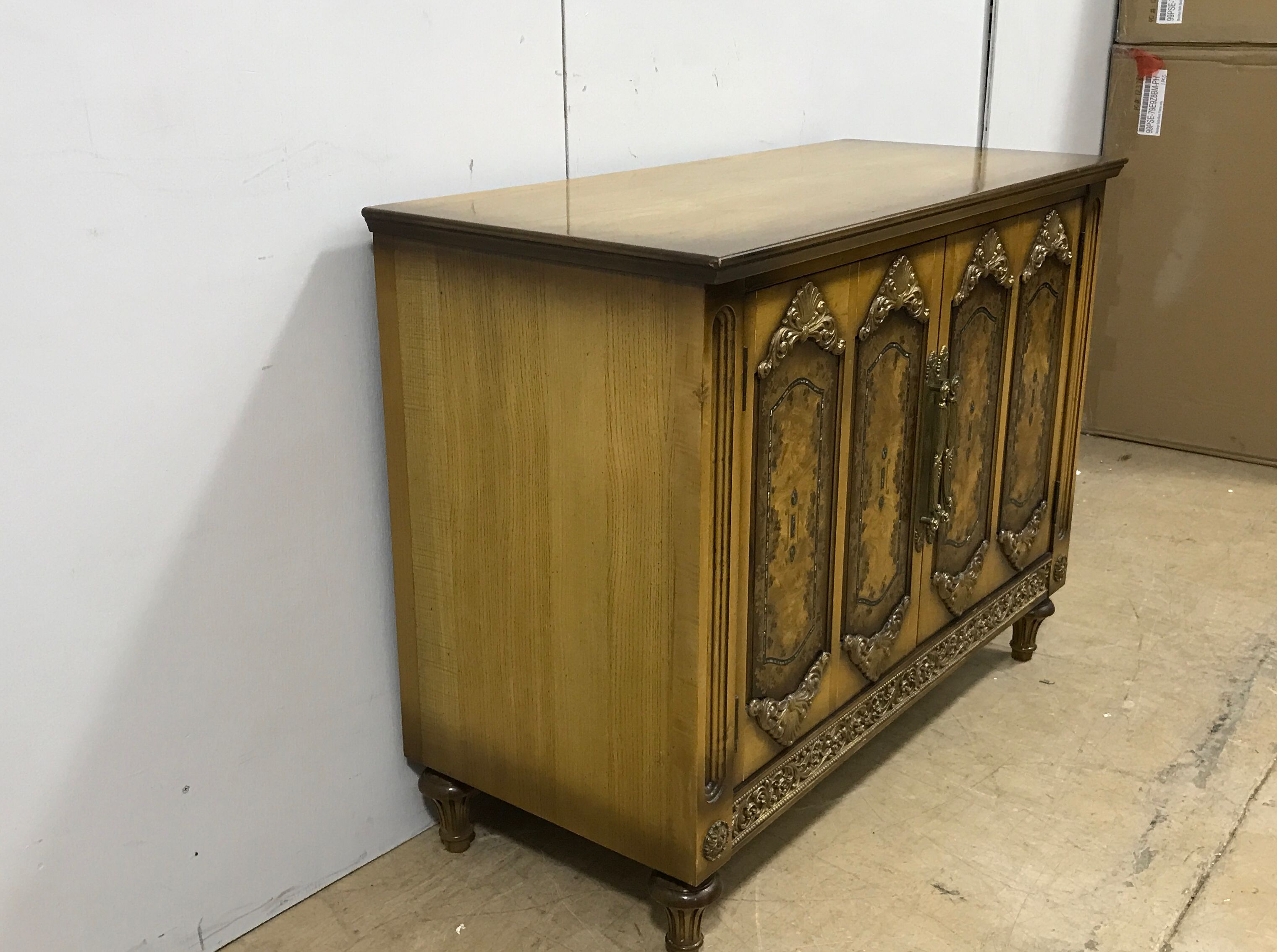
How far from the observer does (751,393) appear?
5.24 feet

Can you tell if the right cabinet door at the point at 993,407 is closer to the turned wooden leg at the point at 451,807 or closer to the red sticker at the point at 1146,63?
the turned wooden leg at the point at 451,807

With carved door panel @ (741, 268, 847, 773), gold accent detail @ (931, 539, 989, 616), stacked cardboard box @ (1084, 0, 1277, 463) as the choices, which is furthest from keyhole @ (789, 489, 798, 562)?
stacked cardboard box @ (1084, 0, 1277, 463)

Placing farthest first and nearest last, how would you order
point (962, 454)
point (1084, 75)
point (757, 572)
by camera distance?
1. point (1084, 75)
2. point (962, 454)
3. point (757, 572)

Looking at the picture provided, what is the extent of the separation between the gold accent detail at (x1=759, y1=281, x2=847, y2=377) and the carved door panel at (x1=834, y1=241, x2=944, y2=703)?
0.25ft

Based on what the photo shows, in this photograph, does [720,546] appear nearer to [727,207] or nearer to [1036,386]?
[727,207]

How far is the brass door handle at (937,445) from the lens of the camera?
201 cm

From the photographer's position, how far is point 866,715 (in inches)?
80.7

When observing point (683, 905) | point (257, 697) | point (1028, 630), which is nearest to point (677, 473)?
point (683, 905)

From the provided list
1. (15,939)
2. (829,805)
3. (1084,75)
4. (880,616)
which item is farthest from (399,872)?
(1084,75)

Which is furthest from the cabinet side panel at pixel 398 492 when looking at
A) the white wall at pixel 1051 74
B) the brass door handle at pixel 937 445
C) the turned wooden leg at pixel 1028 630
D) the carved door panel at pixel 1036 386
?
the white wall at pixel 1051 74

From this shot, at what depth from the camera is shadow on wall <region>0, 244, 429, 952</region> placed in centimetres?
166

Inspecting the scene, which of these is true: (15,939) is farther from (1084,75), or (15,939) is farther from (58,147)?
(1084,75)

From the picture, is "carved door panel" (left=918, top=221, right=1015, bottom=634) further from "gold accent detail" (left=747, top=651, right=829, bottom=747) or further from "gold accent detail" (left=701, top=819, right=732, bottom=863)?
"gold accent detail" (left=701, top=819, right=732, bottom=863)

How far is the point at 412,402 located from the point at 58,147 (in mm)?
567
